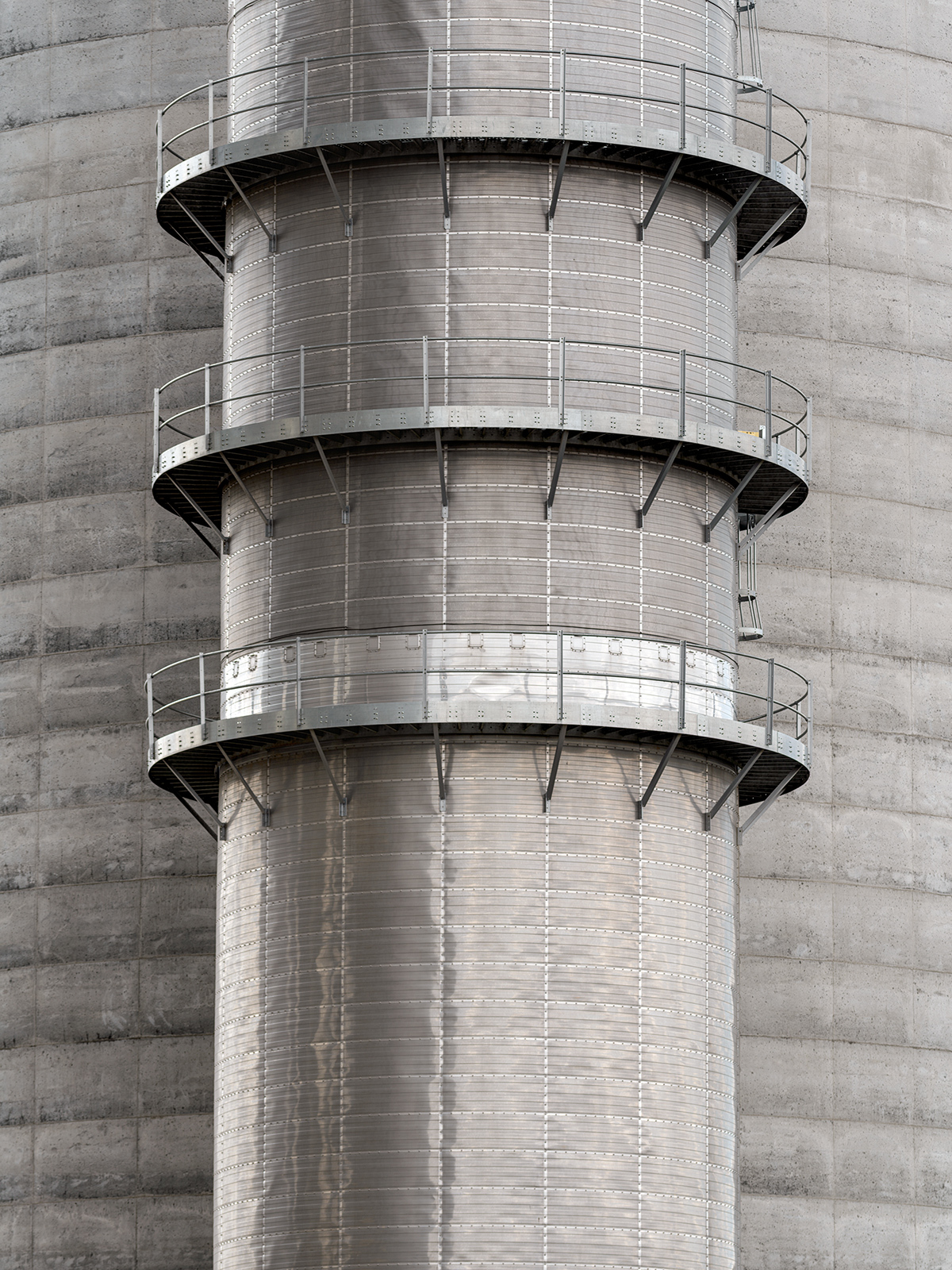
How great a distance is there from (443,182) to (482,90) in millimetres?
1616

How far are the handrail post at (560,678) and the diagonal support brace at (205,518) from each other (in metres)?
6.07

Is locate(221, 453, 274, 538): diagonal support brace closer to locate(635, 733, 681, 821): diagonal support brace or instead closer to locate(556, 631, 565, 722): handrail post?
locate(556, 631, 565, 722): handrail post

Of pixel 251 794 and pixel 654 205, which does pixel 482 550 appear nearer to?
pixel 251 794

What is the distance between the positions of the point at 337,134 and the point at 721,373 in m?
6.93

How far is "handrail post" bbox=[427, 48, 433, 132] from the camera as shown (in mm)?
30953

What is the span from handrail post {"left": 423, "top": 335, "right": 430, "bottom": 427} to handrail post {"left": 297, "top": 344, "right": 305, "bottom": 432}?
5.98 feet

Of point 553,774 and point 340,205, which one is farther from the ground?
point 340,205

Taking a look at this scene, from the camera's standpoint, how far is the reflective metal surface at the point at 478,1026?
93.1 ft

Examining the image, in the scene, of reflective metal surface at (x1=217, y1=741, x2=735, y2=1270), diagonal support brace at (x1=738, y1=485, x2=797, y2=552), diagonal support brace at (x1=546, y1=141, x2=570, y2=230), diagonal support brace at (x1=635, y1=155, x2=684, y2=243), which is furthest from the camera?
diagonal support brace at (x1=738, y1=485, x2=797, y2=552)

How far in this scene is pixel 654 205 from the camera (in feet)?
105

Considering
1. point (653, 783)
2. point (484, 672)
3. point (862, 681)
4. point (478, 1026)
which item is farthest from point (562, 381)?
point (862, 681)

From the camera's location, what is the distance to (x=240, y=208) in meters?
33.6

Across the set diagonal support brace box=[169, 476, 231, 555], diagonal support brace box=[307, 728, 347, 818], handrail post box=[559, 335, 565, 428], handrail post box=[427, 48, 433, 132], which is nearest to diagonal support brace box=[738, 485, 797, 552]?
handrail post box=[559, 335, 565, 428]

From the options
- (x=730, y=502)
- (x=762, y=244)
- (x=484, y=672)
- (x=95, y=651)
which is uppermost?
(x=762, y=244)
